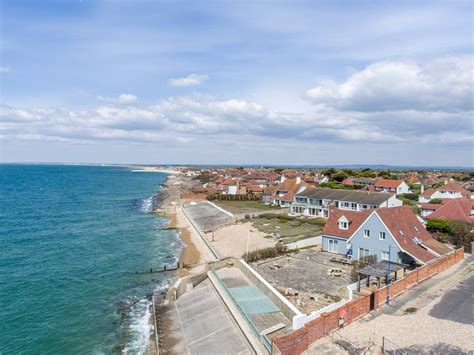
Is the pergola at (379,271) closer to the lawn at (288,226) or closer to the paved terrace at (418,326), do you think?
the paved terrace at (418,326)

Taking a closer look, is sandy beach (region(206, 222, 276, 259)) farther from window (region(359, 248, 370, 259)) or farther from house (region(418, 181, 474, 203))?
house (region(418, 181, 474, 203))

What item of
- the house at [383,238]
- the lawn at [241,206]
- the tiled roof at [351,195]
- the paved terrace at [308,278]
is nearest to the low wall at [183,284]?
the paved terrace at [308,278]

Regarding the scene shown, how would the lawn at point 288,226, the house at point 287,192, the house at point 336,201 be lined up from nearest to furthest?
1. the lawn at point 288,226
2. the house at point 336,201
3. the house at point 287,192

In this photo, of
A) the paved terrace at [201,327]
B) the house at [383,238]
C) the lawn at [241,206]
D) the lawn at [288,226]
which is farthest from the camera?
the lawn at [241,206]

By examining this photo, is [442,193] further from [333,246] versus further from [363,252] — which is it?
[363,252]

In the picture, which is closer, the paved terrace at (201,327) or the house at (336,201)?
the paved terrace at (201,327)

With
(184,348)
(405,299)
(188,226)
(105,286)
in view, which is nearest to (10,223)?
(188,226)

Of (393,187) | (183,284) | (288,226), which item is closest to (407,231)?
(183,284)
